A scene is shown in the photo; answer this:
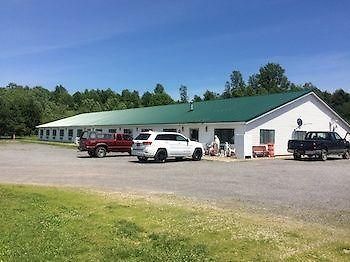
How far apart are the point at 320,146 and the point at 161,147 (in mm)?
10700

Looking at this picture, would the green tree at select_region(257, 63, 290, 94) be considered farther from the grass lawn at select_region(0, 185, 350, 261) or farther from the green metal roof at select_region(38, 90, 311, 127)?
the grass lawn at select_region(0, 185, 350, 261)

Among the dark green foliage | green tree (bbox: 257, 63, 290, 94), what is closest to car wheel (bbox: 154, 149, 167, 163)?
the dark green foliage

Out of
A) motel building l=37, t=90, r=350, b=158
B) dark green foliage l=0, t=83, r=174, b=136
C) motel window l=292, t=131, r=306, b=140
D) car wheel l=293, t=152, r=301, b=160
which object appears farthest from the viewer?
dark green foliage l=0, t=83, r=174, b=136

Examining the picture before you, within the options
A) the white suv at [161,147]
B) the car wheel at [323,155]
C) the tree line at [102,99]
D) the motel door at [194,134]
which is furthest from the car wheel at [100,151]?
the tree line at [102,99]

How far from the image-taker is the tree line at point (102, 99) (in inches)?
3238

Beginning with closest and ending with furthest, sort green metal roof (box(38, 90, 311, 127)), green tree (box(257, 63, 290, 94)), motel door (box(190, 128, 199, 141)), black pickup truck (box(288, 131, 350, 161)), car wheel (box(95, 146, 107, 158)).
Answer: black pickup truck (box(288, 131, 350, 161)) < car wheel (box(95, 146, 107, 158)) < green metal roof (box(38, 90, 311, 127)) < motel door (box(190, 128, 199, 141)) < green tree (box(257, 63, 290, 94))

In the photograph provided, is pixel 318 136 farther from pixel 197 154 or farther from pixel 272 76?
pixel 272 76

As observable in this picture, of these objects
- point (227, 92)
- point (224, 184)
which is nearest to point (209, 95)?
point (227, 92)

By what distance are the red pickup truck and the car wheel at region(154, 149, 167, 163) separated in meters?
6.24

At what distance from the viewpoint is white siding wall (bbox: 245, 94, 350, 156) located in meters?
33.0

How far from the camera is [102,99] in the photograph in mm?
135375

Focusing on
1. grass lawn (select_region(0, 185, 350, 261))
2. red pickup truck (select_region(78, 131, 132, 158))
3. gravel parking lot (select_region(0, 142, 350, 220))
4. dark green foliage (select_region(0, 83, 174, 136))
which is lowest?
grass lawn (select_region(0, 185, 350, 261))

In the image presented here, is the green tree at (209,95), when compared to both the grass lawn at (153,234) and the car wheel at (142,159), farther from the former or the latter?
→ the grass lawn at (153,234)

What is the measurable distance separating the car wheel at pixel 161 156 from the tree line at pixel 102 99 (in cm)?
4170
